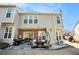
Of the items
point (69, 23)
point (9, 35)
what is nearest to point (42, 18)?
point (69, 23)

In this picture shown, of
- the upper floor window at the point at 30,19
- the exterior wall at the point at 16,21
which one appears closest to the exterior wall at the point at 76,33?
the upper floor window at the point at 30,19

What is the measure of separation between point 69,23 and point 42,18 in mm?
654

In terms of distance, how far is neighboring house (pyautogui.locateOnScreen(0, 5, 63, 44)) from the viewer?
3086mm

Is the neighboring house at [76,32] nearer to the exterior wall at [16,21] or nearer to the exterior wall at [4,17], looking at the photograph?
the exterior wall at [16,21]

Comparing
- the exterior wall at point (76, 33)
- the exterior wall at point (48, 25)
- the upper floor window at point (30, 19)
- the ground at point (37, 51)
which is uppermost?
the upper floor window at point (30, 19)

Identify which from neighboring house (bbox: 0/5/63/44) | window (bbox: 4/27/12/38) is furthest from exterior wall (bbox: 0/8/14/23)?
window (bbox: 4/27/12/38)

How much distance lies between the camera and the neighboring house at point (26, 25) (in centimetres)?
309

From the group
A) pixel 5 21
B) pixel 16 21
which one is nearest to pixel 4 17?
pixel 5 21

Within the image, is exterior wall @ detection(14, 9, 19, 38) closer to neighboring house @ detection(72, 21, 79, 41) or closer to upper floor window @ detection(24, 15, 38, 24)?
upper floor window @ detection(24, 15, 38, 24)

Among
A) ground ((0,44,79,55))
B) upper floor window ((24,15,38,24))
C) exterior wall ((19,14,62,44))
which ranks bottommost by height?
ground ((0,44,79,55))

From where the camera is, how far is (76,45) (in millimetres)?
2986

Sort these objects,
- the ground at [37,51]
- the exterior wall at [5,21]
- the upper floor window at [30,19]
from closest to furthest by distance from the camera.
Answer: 1. the ground at [37,51]
2. the exterior wall at [5,21]
3. the upper floor window at [30,19]

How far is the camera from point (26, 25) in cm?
319

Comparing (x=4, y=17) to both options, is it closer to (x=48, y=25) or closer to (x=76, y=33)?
(x=48, y=25)
